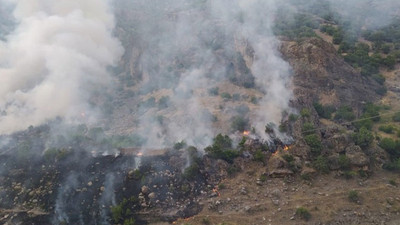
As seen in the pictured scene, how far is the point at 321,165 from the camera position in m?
27.0

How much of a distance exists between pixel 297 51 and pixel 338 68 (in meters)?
4.79

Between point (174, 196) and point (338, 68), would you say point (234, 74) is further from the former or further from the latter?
point (174, 196)

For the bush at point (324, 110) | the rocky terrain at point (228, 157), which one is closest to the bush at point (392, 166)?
the rocky terrain at point (228, 157)

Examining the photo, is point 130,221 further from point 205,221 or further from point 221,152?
point 221,152

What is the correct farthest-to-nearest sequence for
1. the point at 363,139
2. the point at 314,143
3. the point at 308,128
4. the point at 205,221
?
the point at 308,128
the point at 363,139
the point at 314,143
the point at 205,221

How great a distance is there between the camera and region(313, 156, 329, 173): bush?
26938 millimetres

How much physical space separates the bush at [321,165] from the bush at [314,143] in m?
1.04

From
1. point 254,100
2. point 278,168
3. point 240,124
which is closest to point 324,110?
point 254,100

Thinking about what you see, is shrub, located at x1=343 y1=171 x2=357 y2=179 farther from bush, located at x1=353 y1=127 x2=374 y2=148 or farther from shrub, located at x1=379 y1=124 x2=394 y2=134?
shrub, located at x1=379 y1=124 x2=394 y2=134

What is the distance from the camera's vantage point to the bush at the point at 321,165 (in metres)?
→ 26.9

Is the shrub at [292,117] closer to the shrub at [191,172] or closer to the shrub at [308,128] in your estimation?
the shrub at [308,128]

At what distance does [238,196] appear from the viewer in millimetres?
25781

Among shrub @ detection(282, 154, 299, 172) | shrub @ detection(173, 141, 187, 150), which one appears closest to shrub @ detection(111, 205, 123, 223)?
shrub @ detection(173, 141, 187, 150)

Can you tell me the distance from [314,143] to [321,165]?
2.33 meters
